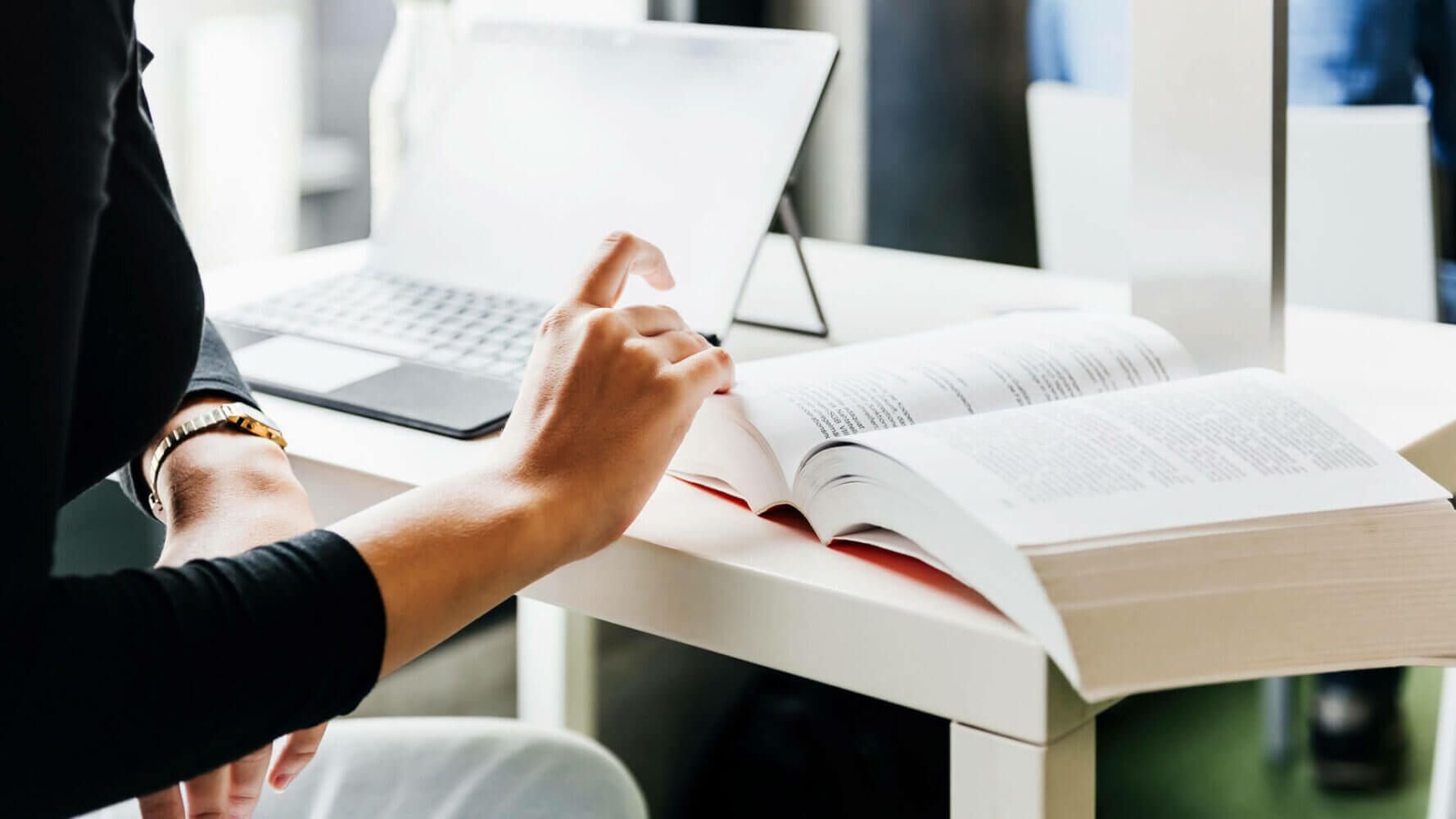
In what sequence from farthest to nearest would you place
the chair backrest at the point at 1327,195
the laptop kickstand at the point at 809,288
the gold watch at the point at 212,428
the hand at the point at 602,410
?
the chair backrest at the point at 1327,195
the laptop kickstand at the point at 809,288
the gold watch at the point at 212,428
the hand at the point at 602,410

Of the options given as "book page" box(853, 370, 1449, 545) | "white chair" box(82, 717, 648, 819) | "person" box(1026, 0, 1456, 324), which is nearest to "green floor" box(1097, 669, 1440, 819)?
"person" box(1026, 0, 1456, 324)

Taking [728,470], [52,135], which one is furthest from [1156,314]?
[52,135]

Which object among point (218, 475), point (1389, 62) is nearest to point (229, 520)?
point (218, 475)

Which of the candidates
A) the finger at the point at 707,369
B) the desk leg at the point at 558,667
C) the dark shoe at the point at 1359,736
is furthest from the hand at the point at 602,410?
the dark shoe at the point at 1359,736

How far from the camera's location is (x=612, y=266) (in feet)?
2.16

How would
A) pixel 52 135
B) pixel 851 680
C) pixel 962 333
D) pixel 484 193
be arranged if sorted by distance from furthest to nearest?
pixel 484 193 < pixel 962 333 < pixel 851 680 < pixel 52 135

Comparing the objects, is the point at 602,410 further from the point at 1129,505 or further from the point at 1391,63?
the point at 1391,63

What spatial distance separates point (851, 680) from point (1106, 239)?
4.50ft

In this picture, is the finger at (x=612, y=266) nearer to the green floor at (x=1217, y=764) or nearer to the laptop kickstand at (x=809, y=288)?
the laptop kickstand at (x=809, y=288)

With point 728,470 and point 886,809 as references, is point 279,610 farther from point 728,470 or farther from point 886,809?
point 886,809

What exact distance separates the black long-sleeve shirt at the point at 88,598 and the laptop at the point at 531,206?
26cm

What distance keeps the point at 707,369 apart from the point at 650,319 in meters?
0.04

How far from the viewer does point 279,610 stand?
48cm

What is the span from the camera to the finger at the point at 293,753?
0.64 meters
